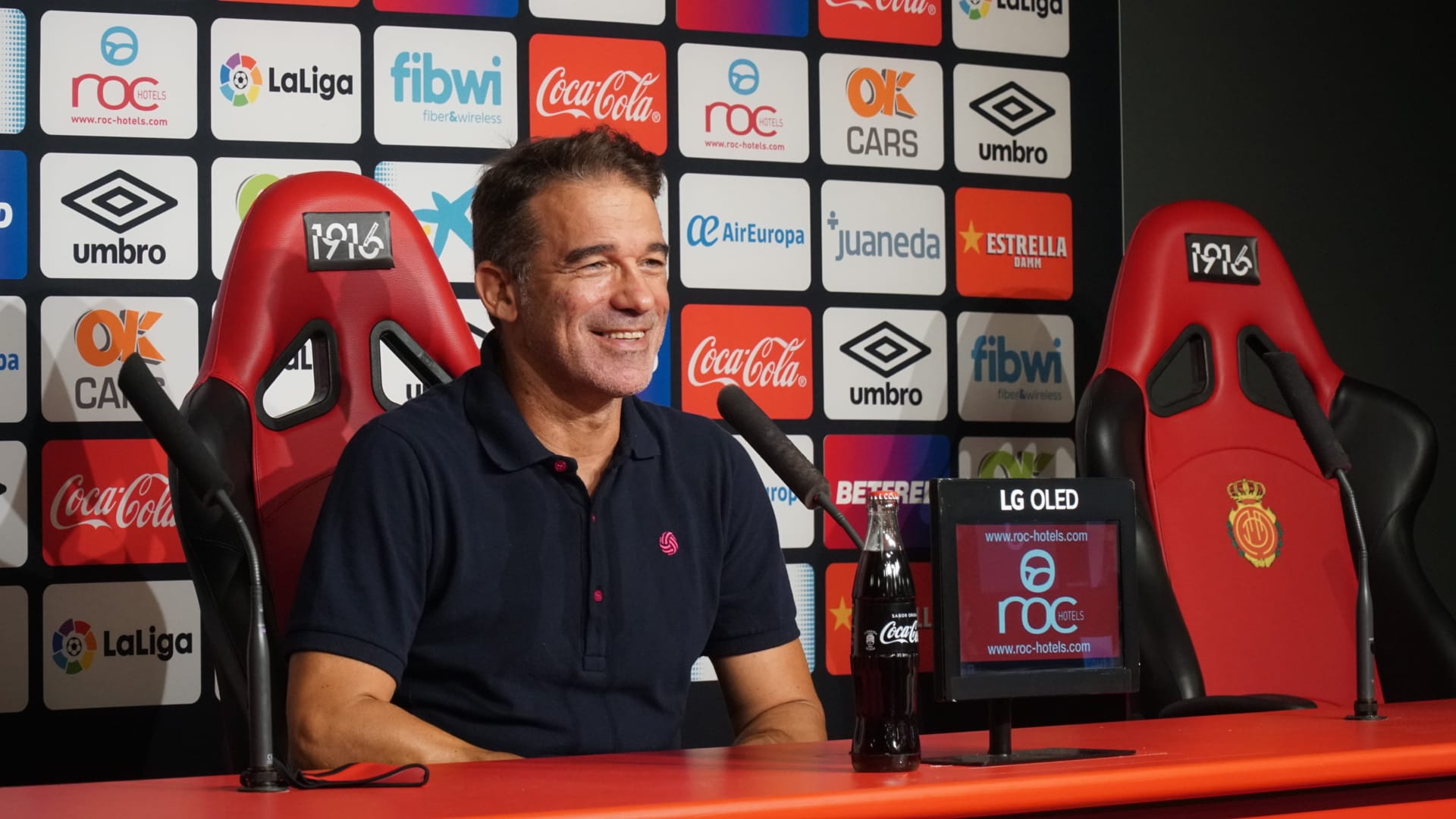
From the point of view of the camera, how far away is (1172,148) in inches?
127

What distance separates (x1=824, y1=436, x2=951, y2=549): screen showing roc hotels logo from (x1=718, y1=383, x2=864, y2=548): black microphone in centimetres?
125

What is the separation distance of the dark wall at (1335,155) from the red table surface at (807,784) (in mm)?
2123

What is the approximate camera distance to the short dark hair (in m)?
1.85

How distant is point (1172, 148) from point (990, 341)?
0.63 meters

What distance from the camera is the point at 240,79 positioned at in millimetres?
2615

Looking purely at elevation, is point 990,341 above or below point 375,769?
above

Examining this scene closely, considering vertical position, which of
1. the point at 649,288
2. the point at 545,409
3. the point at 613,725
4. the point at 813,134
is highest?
the point at 813,134

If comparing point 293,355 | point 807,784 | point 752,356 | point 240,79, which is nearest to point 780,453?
point 807,784

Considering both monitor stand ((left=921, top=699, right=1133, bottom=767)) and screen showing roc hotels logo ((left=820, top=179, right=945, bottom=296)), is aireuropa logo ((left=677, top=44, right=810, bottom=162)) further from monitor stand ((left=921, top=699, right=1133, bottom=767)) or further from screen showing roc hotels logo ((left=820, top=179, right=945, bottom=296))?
monitor stand ((left=921, top=699, right=1133, bottom=767))

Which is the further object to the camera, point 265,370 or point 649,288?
point 265,370

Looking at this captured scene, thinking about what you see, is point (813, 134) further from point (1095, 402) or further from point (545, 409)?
point (545, 409)

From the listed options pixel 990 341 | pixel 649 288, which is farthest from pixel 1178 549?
pixel 649 288

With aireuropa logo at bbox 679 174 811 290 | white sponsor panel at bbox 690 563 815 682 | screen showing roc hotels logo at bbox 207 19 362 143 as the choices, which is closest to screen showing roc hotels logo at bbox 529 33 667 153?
aireuropa logo at bbox 679 174 811 290

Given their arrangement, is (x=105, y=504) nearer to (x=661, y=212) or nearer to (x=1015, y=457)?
(x=661, y=212)
